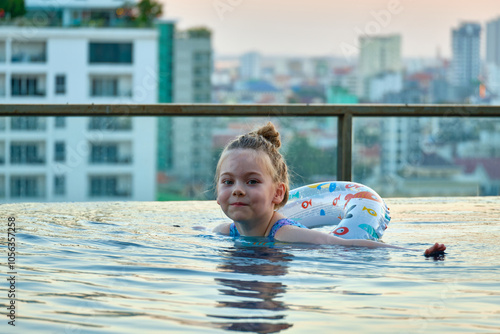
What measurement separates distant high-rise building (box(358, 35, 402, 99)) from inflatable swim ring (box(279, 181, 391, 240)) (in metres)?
86.8

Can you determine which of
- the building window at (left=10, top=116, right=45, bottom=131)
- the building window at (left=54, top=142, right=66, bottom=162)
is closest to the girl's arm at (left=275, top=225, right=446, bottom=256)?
the building window at (left=10, top=116, right=45, bottom=131)

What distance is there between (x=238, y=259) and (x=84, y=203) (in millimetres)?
2242

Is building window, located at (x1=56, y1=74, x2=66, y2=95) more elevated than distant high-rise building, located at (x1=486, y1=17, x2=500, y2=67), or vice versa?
distant high-rise building, located at (x1=486, y1=17, x2=500, y2=67)

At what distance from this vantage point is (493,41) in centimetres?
9494

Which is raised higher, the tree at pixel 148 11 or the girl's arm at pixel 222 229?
the tree at pixel 148 11

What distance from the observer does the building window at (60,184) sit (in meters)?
7.25

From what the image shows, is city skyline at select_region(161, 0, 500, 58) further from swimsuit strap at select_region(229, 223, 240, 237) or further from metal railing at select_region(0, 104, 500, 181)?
swimsuit strap at select_region(229, 223, 240, 237)

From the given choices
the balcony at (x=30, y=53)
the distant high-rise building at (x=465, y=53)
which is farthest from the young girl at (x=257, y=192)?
the distant high-rise building at (x=465, y=53)

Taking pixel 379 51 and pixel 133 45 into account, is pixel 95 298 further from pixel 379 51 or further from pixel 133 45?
pixel 379 51

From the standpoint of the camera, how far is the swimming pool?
6.26 feet

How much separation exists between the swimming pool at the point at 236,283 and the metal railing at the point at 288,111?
1084 millimetres

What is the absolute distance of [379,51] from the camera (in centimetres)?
9894

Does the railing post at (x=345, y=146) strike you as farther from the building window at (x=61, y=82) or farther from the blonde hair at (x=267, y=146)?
the building window at (x=61, y=82)

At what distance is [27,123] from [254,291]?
320 centimetres
